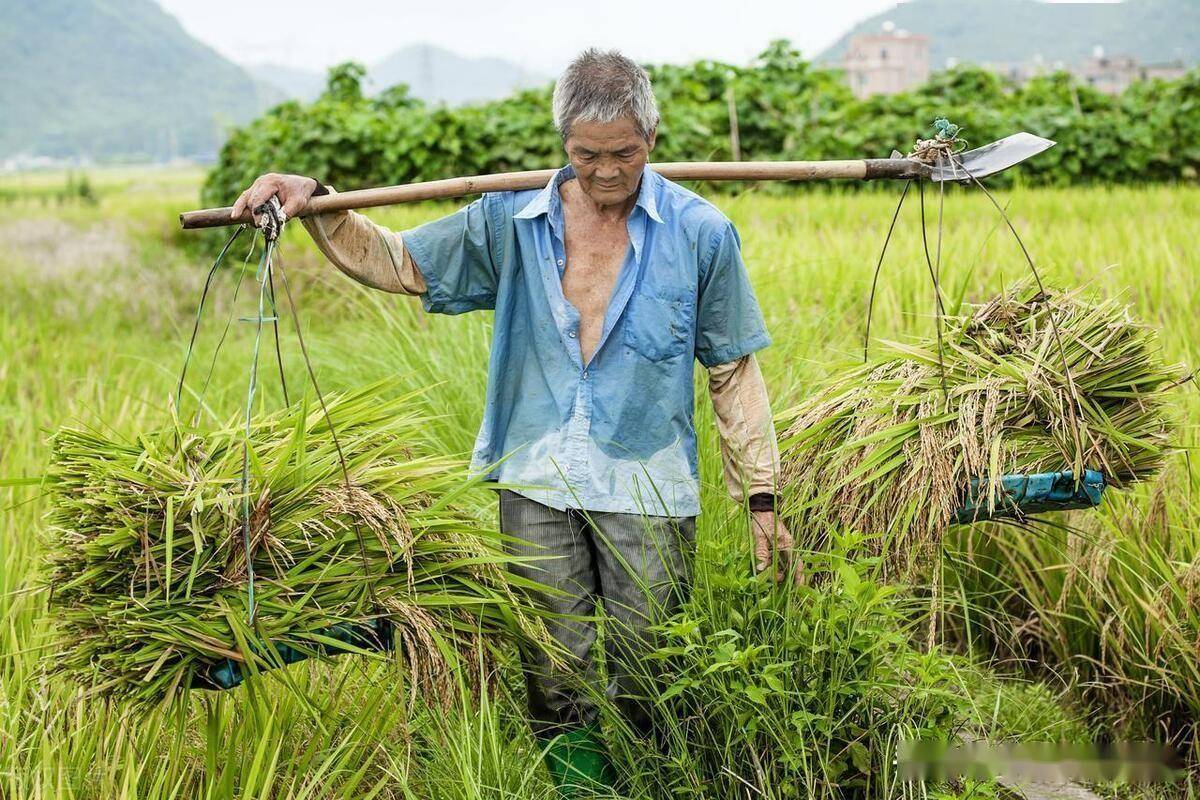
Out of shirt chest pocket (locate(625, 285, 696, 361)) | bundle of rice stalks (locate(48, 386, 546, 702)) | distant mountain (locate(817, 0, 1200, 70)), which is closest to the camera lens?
bundle of rice stalks (locate(48, 386, 546, 702))

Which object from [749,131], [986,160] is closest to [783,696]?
[986,160]

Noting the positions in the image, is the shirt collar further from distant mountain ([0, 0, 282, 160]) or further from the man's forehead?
distant mountain ([0, 0, 282, 160])

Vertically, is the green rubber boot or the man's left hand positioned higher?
the man's left hand

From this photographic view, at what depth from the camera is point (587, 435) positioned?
7.83ft

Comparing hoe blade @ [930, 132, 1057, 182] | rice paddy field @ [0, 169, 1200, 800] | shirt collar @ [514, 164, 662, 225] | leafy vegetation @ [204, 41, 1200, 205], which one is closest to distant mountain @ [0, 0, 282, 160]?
leafy vegetation @ [204, 41, 1200, 205]

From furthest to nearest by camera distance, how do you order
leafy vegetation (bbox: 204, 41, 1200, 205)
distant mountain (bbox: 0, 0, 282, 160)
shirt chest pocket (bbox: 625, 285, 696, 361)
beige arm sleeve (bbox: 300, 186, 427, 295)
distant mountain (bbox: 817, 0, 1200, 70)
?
distant mountain (bbox: 0, 0, 282, 160) < distant mountain (bbox: 817, 0, 1200, 70) < leafy vegetation (bbox: 204, 41, 1200, 205) < shirt chest pocket (bbox: 625, 285, 696, 361) < beige arm sleeve (bbox: 300, 186, 427, 295)

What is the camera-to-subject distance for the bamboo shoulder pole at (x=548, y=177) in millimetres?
2188

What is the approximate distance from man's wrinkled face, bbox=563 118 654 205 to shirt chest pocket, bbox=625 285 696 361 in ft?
0.69

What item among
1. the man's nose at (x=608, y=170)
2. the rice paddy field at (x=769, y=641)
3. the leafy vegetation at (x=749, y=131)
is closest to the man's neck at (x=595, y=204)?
the man's nose at (x=608, y=170)

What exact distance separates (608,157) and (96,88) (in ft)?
430

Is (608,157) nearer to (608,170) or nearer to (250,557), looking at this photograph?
(608,170)

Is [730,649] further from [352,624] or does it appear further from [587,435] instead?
[352,624]

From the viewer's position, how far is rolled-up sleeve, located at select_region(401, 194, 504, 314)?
2.41 metres

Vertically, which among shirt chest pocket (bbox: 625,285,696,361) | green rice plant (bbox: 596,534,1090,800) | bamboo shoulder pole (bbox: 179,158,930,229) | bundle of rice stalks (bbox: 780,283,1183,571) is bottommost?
green rice plant (bbox: 596,534,1090,800)
